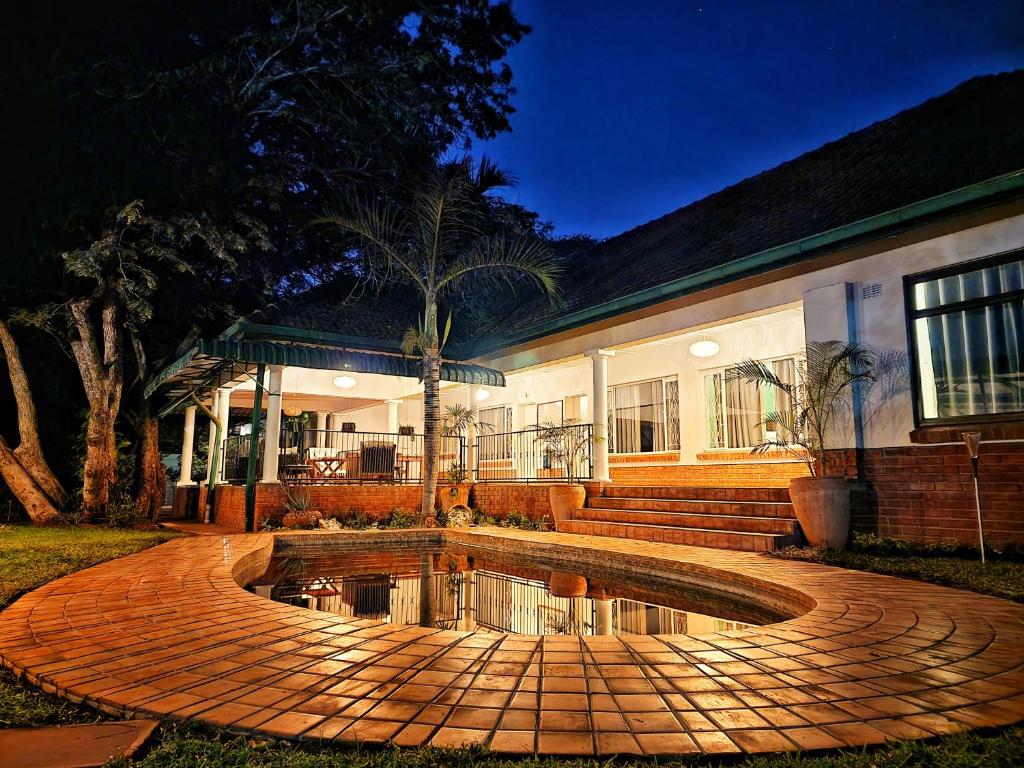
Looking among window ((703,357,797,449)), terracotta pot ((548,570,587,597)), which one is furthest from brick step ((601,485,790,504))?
terracotta pot ((548,570,587,597))

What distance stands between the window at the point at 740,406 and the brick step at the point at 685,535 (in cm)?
331

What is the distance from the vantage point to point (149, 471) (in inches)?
548

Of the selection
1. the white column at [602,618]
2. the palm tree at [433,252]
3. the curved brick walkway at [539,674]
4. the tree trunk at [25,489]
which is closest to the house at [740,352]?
the palm tree at [433,252]

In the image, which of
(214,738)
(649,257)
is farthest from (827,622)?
(649,257)

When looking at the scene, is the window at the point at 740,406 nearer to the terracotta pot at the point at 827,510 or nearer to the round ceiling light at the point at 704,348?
the round ceiling light at the point at 704,348

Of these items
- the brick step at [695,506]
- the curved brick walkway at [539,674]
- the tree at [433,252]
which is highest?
the tree at [433,252]

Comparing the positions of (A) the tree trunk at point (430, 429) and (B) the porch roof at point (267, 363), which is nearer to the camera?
(A) the tree trunk at point (430, 429)

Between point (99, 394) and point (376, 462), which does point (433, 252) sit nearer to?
point (376, 462)

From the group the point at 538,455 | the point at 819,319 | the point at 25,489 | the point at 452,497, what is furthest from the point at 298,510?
the point at 819,319

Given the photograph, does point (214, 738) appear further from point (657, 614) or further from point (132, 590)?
point (657, 614)

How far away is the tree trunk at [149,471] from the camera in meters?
13.5

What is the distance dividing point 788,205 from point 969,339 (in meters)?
3.97

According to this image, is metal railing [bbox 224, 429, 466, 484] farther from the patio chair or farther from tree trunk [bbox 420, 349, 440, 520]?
tree trunk [bbox 420, 349, 440, 520]

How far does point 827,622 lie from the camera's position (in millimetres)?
3941
